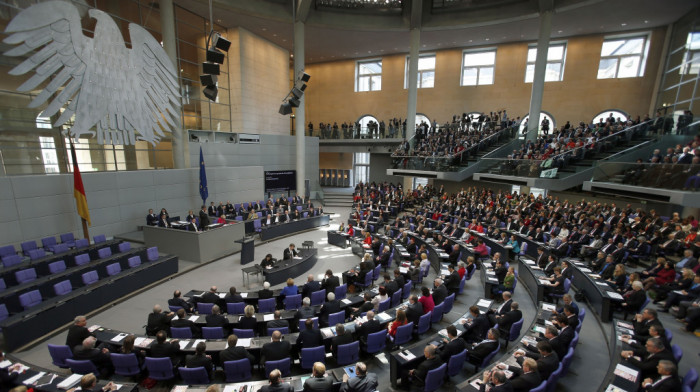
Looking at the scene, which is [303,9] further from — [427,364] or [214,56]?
[427,364]

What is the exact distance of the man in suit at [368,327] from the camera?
239 inches

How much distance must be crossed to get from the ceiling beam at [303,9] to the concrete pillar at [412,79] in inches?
302

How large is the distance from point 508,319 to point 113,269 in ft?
35.3

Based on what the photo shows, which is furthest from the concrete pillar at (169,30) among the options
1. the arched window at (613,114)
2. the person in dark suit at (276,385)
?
the arched window at (613,114)

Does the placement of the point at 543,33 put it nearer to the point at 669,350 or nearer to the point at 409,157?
the point at 409,157

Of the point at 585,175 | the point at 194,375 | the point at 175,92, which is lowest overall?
the point at 194,375

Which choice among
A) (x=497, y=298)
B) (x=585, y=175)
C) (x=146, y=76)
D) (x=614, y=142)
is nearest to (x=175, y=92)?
(x=146, y=76)

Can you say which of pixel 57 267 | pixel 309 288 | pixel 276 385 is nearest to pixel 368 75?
pixel 309 288

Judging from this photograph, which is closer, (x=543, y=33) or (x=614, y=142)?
(x=614, y=142)

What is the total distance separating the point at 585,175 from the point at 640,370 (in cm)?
1180

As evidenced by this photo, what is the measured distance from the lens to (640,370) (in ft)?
15.4

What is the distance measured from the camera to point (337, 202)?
25.6 meters

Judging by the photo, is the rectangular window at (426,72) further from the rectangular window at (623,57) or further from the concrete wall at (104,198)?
the concrete wall at (104,198)

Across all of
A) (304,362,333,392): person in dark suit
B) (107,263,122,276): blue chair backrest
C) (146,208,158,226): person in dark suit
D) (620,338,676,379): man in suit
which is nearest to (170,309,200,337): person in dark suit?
(304,362,333,392): person in dark suit
